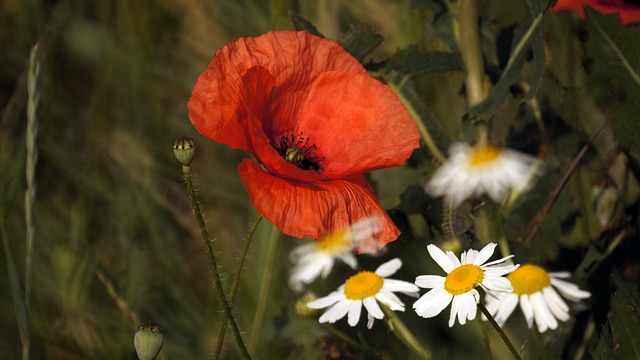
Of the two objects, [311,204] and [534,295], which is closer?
[311,204]

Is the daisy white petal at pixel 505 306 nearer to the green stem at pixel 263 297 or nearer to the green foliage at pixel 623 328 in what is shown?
the green foliage at pixel 623 328

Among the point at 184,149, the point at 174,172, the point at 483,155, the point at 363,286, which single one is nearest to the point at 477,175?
the point at 483,155

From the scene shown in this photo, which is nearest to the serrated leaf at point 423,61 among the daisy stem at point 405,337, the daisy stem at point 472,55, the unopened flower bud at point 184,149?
the daisy stem at point 472,55

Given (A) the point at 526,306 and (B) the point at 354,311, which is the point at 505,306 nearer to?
(A) the point at 526,306

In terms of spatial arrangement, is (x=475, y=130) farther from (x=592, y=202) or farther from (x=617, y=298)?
(x=617, y=298)

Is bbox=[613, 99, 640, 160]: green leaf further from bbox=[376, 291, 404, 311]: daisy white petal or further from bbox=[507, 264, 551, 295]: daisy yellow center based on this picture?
bbox=[376, 291, 404, 311]: daisy white petal

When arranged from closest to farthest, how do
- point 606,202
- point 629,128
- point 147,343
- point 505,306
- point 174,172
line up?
1. point 147,343
2. point 505,306
3. point 629,128
4. point 606,202
5. point 174,172
